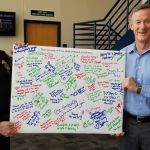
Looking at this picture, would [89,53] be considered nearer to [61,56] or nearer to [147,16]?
[61,56]

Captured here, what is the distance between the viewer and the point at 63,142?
4613 millimetres

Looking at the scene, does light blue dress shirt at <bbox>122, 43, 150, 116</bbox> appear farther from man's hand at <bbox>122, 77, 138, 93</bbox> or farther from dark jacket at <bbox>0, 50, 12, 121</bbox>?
dark jacket at <bbox>0, 50, 12, 121</bbox>

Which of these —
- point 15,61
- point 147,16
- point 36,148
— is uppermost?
point 147,16

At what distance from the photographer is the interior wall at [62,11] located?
27.7 ft

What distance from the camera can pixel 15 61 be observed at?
84.4 inches

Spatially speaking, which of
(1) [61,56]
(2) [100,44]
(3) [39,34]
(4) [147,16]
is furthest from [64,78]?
(3) [39,34]

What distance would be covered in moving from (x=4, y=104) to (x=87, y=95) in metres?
0.64

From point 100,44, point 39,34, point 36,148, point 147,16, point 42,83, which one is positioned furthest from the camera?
point 39,34

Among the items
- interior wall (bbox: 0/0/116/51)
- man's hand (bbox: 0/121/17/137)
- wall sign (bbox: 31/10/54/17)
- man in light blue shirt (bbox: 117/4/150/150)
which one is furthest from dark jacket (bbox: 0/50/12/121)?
wall sign (bbox: 31/10/54/17)

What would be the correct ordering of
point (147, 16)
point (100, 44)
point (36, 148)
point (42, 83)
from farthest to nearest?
1. point (100, 44)
2. point (36, 148)
3. point (42, 83)
4. point (147, 16)

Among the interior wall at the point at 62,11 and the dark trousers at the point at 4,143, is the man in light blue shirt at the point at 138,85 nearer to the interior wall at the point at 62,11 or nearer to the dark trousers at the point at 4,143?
the dark trousers at the point at 4,143

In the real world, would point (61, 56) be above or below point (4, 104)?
above

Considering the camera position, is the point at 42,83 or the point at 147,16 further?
the point at 42,83

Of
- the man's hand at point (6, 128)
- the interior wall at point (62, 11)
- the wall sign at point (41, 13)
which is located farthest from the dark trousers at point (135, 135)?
the wall sign at point (41, 13)
